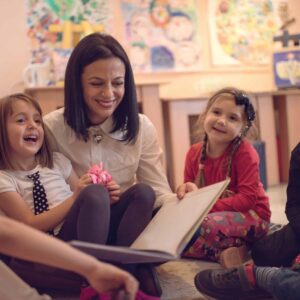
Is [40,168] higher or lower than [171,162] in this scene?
higher

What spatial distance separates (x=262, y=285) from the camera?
0.88 meters

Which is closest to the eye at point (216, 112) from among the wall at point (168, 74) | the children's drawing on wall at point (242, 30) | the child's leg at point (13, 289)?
the child's leg at point (13, 289)

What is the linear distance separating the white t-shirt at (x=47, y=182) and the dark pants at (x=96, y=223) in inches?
4.3

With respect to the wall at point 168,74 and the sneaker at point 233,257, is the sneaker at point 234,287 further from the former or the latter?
the wall at point 168,74

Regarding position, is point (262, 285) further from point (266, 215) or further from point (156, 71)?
point (156, 71)

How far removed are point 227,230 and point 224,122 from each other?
324 millimetres

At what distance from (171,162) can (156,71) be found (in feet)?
2.11

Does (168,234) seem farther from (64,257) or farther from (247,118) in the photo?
(247,118)

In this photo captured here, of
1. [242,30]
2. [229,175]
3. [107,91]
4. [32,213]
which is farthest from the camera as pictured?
[242,30]

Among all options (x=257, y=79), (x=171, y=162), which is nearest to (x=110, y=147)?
(x=171, y=162)

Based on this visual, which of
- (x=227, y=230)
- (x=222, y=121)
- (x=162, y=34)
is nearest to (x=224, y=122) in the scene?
(x=222, y=121)

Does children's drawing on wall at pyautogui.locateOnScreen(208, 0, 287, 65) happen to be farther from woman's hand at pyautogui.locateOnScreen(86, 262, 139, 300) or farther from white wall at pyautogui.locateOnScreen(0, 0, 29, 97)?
woman's hand at pyautogui.locateOnScreen(86, 262, 139, 300)

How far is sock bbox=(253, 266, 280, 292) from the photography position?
86 cm

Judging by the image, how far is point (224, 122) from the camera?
1301 millimetres
